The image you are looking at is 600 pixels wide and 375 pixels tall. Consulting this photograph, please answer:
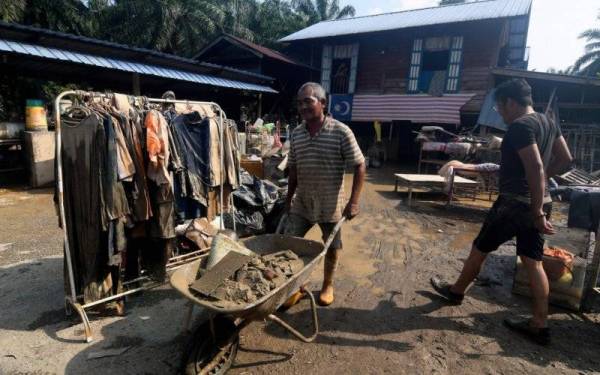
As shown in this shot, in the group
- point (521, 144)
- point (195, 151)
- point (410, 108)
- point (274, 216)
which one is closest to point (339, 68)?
point (410, 108)

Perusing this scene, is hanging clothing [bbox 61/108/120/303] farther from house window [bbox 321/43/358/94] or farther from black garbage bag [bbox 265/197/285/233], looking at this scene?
house window [bbox 321/43/358/94]

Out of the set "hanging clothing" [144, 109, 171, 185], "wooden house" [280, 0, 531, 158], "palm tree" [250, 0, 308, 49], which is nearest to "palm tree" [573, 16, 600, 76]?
"wooden house" [280, 0, 531, 158]

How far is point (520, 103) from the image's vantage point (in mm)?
2717

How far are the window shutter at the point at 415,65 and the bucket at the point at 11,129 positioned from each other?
1373 cm

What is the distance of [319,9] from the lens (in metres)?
29.1

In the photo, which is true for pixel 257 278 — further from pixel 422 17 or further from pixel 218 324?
pixel 422 17

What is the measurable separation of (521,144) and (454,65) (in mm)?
12848

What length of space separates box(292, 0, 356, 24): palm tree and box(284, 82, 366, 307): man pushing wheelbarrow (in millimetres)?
28695

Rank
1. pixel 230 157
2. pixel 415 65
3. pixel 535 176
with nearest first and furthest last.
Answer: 1. pixel 535 176
2. pixel 230 157
3. pixel 415 65

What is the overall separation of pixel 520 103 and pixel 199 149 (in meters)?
2.99

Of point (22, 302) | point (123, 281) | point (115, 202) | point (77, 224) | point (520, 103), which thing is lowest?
point (22, 302)

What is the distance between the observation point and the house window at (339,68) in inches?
619

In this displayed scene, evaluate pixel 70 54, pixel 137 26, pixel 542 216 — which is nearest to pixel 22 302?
pixel 542 216

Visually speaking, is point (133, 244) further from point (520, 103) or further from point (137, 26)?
point (137, 26)
